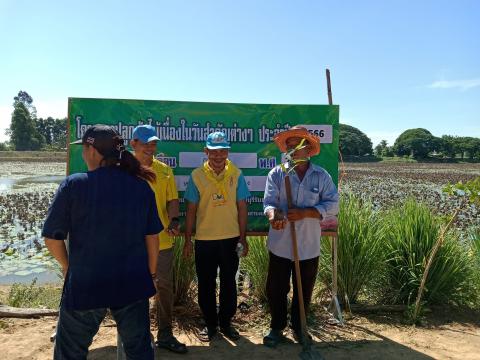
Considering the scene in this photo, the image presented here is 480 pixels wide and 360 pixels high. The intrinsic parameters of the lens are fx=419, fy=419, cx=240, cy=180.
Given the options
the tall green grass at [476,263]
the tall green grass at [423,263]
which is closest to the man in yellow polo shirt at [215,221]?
the tall green grass at [423,263]

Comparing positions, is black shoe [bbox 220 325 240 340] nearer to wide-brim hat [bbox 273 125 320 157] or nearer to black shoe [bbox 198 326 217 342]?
black shoe [bbox 198 326 217 342]

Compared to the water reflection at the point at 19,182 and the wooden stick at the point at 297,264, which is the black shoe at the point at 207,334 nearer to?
the wooden stick at the point at 297,264

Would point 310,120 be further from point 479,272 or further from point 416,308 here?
point 479,272

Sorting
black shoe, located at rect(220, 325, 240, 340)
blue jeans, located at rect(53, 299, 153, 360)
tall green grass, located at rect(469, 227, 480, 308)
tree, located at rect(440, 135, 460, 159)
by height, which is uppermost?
tree, located at rect(440, 135, 460, 159)

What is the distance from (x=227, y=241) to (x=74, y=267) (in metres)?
1.71

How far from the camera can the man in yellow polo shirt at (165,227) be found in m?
3.35

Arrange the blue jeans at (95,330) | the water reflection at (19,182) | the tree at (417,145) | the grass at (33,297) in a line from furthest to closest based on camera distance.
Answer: the tree at (417,145)
the water reflection at (19,182)
the grass at (33,297)
the blue jeans at (95,330)

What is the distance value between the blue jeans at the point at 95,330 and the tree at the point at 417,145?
87889 mm

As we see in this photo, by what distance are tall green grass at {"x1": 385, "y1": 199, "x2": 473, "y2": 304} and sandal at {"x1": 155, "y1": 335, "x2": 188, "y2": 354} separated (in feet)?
7.79

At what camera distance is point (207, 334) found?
371cm

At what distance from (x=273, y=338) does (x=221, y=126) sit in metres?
2.08

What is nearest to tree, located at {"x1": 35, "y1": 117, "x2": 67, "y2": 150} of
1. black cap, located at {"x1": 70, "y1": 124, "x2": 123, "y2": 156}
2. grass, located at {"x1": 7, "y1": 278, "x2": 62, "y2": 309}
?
grass, located at {"x1": 7, "y1": 278, "x2": 62, "y2": 309}

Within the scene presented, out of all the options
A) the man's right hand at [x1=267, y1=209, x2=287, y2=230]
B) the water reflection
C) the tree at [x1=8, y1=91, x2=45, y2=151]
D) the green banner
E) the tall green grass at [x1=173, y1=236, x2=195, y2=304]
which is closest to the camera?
the man's right hand at [x1=267, y1=209, x2=287, y2=230]

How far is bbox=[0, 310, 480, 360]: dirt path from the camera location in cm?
344
